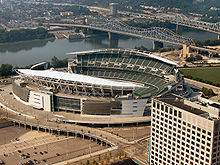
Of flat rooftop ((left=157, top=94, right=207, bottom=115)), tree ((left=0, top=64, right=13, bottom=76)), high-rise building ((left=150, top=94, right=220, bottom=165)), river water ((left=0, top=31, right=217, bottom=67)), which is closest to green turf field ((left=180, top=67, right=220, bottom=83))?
river water ((left=0, top=31, right=217, bottom=67))

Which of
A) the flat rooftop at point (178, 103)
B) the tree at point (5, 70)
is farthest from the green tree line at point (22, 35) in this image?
the flat rooftop at point (178, 103)

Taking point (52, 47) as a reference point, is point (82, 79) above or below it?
above

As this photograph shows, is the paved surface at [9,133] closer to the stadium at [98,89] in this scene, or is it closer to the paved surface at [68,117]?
the paved surface at [68,117]

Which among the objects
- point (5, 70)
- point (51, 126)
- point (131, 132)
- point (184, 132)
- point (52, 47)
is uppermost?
point (184, 132)

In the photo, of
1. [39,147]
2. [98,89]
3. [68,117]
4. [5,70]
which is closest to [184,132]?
[39,147]

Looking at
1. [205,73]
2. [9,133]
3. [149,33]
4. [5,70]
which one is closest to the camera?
[9,133]

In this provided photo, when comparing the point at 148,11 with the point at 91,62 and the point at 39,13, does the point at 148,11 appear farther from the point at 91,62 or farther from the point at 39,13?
the point at 91,62

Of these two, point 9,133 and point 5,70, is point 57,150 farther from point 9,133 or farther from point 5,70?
point 5,70
